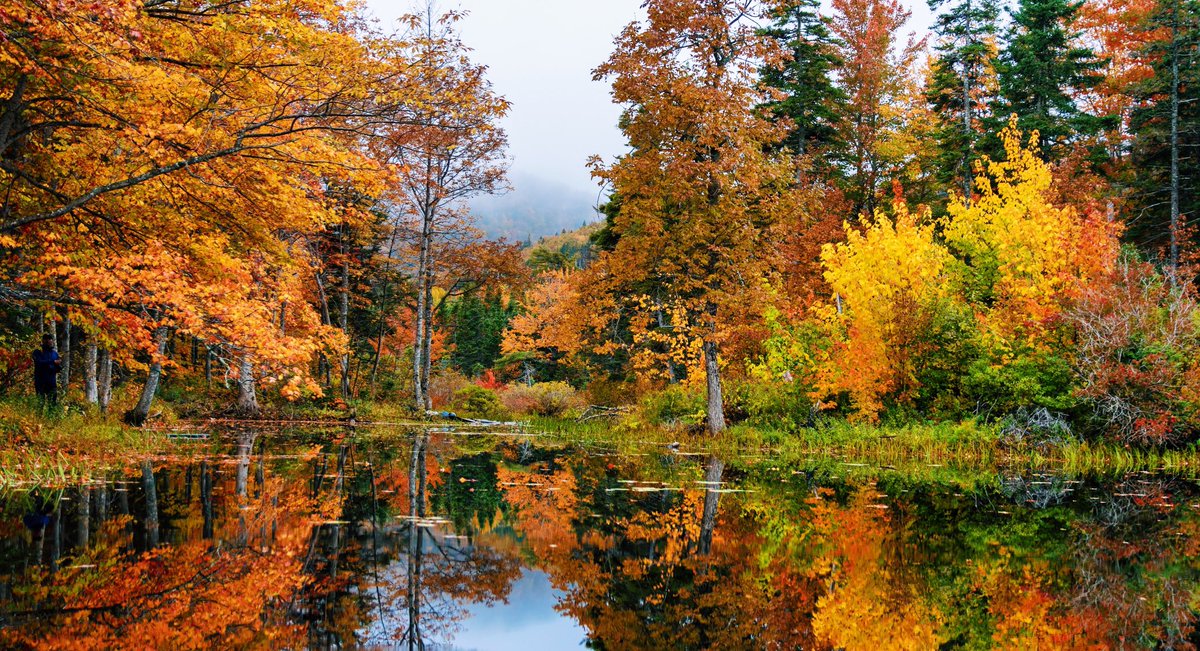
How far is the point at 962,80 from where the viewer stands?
2992cm

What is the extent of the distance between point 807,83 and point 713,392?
19762 mm

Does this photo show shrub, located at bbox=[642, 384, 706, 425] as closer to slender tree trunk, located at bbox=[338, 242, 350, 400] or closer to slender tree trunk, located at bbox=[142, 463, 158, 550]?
slender tree trunk, located at bbox=[142, 463, 158, 550]

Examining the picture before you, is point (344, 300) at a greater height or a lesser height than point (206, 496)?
greater

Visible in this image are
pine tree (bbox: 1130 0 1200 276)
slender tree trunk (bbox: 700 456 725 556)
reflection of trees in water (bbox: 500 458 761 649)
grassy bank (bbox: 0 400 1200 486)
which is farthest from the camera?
pine tree (bbox: 1130 0 1200 276)

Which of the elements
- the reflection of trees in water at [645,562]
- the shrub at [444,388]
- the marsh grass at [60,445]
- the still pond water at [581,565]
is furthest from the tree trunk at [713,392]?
the shrub at [444,388]

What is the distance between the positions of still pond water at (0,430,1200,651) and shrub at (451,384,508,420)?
18.1 meters

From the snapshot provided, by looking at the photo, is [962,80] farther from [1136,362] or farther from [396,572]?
[396,572]

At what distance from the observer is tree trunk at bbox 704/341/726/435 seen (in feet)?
53.2

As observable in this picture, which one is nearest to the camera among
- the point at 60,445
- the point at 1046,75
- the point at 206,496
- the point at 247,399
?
the point at 206,496

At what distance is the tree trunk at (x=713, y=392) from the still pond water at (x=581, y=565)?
6.54 m

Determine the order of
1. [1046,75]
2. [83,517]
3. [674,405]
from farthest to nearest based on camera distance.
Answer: [1046,75]
[674,405]
[83,517]

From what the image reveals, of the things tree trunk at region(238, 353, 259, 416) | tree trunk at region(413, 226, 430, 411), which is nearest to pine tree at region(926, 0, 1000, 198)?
tree trunk at region(413, 226, 430, 411)

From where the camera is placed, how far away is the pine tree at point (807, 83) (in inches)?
1189

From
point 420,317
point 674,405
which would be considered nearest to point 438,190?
point 420,317
